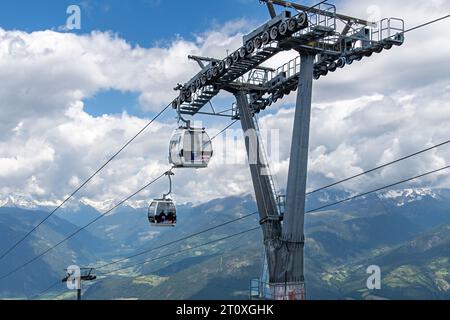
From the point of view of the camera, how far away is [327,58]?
26.9 m

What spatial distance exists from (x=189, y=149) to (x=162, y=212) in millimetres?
6031

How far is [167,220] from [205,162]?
5.76 m

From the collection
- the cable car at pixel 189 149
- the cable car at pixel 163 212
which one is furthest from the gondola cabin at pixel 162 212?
the cable car at pixel 189 149

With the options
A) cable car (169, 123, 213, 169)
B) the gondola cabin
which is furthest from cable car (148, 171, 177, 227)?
cable car (169, 123, 213, 169)

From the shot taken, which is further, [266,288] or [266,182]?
[266,182]

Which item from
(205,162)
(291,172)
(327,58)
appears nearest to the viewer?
(291,172)

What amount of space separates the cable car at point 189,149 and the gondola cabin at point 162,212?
4.75m

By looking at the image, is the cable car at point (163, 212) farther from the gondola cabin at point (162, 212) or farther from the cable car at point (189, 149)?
the cable car at point (189, 149)

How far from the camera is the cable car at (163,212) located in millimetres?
32719

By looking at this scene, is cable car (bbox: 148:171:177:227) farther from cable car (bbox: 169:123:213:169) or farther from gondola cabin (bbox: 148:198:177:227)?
cable car (bbox: 169:123:213:169)

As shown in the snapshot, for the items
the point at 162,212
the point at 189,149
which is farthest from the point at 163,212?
the point at 189,149
